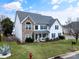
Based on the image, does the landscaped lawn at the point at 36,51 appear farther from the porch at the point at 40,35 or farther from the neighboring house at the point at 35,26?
the porch at the point at 40,35

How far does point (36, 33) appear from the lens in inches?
1542

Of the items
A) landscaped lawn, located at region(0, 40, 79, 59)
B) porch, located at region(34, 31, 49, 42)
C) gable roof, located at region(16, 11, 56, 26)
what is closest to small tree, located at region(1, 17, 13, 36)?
gable roof, located at region(16, 11, 56, 26)

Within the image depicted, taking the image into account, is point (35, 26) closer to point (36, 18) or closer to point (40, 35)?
point (40, 35)

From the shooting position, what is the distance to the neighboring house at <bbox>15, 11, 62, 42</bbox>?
1465 inches

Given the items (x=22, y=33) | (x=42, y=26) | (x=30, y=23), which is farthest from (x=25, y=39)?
(x=42, y=26)

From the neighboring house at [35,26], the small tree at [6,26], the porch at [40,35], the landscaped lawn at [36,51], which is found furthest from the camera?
the small tree at [6,26]

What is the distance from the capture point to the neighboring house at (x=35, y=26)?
37206mm

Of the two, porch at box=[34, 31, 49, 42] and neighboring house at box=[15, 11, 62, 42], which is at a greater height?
neighboring house at box=[15, 11, 62, 42]

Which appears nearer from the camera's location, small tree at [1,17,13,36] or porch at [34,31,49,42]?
porch at [34,31,49,42]

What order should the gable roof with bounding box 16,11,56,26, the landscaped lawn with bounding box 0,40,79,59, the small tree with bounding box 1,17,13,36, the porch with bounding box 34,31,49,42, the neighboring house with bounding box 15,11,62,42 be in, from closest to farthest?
the landscaped lawn with bounding box 0,40,79,59
the neighboring house with bounding box 15,11,62,42
the gable roof with bounding box 16,11,56,26
the porch with bounding box 34,31,49,42
the small tree with bounding box 1,17,13,36

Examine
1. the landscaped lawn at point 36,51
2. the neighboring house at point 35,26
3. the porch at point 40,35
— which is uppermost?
the neighboring house at point 35,26

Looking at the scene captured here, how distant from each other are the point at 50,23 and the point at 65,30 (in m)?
30.7

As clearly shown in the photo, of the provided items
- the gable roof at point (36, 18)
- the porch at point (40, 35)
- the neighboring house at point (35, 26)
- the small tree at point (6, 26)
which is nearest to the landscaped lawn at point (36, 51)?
the neighboring house at point (35, 26)

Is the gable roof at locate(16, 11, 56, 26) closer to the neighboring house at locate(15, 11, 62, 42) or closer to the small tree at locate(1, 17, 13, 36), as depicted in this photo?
the neighboring house at locate(15, 11, 62, 42)
